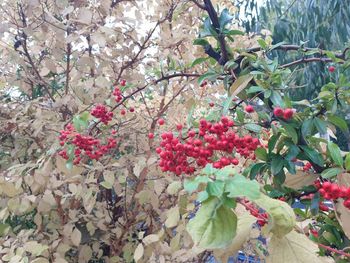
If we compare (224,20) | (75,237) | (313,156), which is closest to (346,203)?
(313,156)

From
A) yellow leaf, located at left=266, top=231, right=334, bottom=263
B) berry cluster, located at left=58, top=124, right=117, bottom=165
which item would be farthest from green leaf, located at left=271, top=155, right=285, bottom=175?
berry cluster, located at left=58, top=124, right=117, bottom=165

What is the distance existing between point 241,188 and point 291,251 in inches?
5.9

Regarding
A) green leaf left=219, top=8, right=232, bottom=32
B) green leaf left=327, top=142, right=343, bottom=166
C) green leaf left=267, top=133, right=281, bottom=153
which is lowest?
green leaf left=327, top=142, right=343, bottom=166

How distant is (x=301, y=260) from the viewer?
1.65 ft

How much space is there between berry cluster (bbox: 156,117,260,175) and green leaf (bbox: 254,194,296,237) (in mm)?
414

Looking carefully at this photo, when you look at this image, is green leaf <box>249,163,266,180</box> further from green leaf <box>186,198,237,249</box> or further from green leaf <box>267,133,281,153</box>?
green leaf <box>186,198,237,249</box>

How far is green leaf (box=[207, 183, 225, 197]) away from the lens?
17.3 inches

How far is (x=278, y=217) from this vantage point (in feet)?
1.53

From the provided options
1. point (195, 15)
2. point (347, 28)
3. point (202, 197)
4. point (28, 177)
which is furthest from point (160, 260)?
point (347, 28)

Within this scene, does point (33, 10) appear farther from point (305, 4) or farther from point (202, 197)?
point (305, 4)

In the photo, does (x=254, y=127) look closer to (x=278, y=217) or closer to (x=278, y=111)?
(x=278, y=111)

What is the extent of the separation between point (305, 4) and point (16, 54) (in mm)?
3306

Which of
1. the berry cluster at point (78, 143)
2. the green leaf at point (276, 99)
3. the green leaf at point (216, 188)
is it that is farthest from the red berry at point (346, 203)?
the berry cluster at point (78, 143)

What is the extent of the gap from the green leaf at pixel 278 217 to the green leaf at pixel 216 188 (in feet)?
0.16
